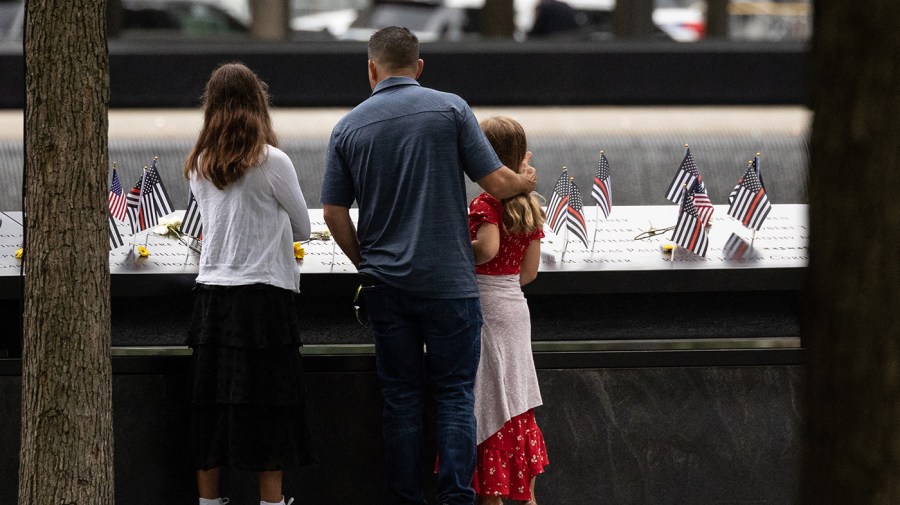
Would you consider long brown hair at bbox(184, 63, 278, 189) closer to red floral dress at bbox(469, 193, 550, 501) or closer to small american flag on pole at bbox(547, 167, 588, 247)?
red floral dress at bbox(469, 193, 550, 501)

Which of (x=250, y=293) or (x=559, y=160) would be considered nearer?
(x=250, y=293)

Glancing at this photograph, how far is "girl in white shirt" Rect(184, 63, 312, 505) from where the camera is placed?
11.6 feet

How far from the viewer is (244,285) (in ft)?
11.6

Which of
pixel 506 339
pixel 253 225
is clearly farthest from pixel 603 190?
pixel 253 225

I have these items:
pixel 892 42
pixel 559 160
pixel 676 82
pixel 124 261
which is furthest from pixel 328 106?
pixel 892 42

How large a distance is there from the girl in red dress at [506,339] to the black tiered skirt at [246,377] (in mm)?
613

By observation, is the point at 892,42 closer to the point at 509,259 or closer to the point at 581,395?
the point at 509,259

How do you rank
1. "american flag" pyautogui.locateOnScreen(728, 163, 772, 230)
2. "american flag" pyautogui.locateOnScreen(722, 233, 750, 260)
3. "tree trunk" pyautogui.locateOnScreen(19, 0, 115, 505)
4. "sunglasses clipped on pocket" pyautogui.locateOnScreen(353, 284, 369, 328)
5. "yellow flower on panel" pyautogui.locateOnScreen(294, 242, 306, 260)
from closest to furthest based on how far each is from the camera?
1. "tree trunk" pyautogui.locateOnScreen(19, 0, 115, 505)
2. "sunglasses clipped on pocket" pyautogui.locateOnScreen(353, 284, 369, 328)
3. "yellow flower on panel" pyautogui.locateOnScreen(294, 242, 306, 260)
4. "american flag" pyautogui.locateOnScreen(722, 233, 750, 260)
5. "american flag" pyautogui.locateOnScreen(728, 163, 772, 230)

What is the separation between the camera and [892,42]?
1.40 m

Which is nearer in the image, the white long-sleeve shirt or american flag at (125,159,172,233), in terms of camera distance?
the white long-sleeve shirt

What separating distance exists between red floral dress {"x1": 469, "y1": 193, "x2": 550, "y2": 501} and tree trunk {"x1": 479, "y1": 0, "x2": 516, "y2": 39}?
19.4ft

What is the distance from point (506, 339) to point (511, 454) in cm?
39

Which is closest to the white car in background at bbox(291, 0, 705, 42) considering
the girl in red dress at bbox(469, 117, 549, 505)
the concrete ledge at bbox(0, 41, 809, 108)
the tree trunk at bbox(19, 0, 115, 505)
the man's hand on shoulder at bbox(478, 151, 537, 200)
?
the concrete ledge at bbox(0, 41, 809, 108)

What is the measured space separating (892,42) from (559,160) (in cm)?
611
